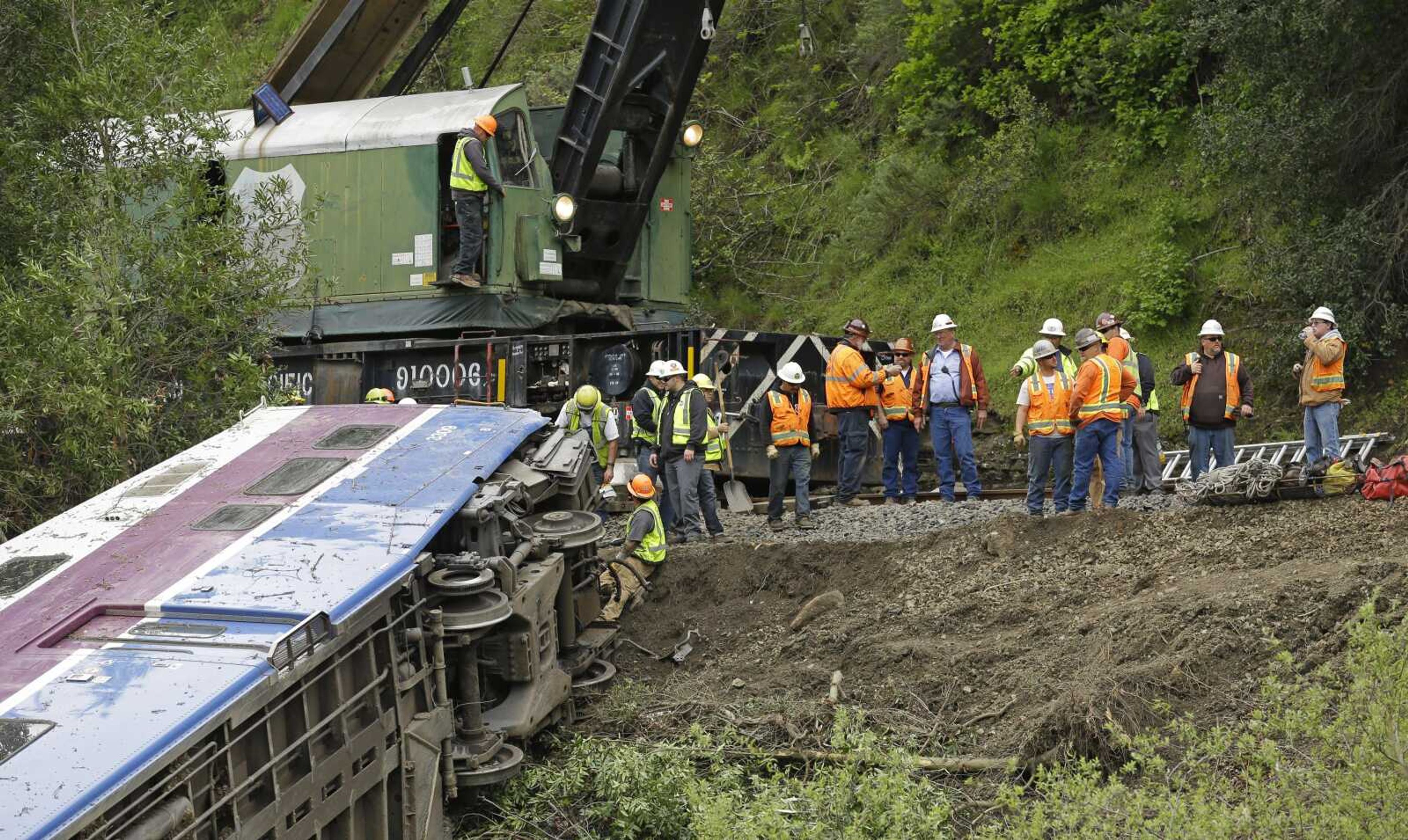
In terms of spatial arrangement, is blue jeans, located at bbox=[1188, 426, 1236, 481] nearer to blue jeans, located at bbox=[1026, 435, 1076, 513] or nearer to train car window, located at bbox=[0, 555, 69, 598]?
blue jeans, located at bbox=[1026, 435, 1076, 513]

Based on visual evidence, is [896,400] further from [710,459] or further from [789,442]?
[710,459]

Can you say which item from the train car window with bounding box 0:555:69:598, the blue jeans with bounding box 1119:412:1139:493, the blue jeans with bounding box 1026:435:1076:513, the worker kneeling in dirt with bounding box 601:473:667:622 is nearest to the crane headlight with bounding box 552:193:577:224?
the worker kneeling in dirt with bounding box 601:473:667:622

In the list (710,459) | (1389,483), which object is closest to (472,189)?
(710,459)

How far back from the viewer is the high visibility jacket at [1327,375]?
11.2m

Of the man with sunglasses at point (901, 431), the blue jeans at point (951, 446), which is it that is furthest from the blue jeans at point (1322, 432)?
the man with sunglasses at point (901, 431)

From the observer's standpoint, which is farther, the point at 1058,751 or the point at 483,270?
the point at 483,270

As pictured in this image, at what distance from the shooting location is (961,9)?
18016 mm

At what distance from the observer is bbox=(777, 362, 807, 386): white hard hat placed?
12609mm

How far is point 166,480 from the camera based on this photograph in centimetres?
746

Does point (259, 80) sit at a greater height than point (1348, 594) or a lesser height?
greater

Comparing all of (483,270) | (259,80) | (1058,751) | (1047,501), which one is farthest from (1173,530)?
(259,80)

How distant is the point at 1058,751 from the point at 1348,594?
1786 mm

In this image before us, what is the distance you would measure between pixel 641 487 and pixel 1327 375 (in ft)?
17.8

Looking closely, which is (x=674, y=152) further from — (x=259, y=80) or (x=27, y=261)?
(x=259, y=80)
